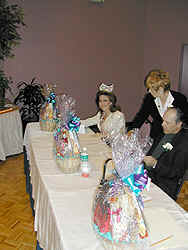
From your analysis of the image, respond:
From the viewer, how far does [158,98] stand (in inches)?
116

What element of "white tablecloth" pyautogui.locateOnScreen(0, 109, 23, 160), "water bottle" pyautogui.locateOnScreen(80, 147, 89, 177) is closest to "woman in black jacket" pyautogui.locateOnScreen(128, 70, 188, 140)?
"water bottle" pyautogui.locateOnScreen(80, 147, 89, 177)

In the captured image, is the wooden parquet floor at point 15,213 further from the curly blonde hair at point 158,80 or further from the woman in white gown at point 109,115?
the curly blonde hair at point 158,80

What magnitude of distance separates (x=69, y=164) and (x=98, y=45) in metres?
4.64

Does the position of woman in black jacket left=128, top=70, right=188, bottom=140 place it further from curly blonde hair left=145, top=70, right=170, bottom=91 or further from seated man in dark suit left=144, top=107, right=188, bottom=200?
seated man in dark suit left=144, top=107, right=188, bottom=200

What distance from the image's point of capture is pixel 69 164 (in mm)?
1866

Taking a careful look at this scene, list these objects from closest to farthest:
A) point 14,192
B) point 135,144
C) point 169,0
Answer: point 135,144 < point 14,192 < point 169,0

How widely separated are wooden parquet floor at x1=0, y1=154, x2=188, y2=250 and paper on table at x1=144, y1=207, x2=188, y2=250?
1321mm

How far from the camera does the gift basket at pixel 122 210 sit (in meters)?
1.11

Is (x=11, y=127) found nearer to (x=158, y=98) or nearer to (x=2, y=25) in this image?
(x=2, y=25)

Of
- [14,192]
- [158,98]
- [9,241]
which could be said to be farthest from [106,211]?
[14,192]

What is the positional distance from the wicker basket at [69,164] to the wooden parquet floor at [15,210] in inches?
34.3

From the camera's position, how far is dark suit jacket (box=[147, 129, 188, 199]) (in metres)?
2.02

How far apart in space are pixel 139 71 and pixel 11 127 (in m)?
3.52

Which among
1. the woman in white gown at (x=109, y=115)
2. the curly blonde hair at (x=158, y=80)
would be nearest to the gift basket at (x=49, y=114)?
the woman in white gown at (x=109, y=115)
